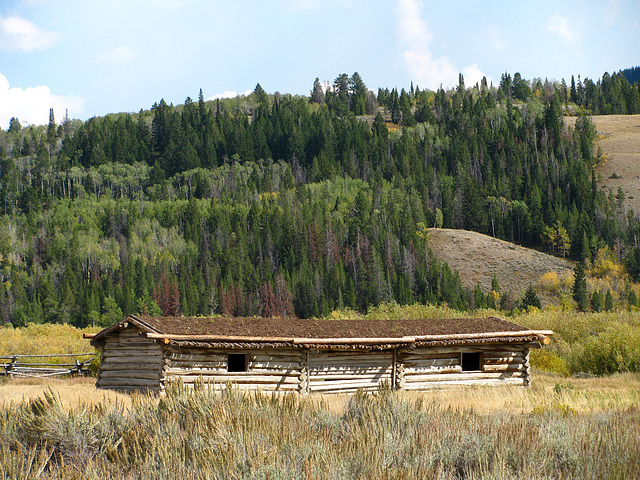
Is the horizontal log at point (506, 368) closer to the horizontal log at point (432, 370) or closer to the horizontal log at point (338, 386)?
the horizontal log at point (432, 370)

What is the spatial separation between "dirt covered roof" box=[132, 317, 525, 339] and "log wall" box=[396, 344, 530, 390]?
0.70 metres

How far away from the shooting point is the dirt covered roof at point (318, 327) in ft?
74.5

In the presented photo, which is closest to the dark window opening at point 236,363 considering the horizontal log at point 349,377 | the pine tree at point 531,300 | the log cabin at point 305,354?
the log cabin at point 305,354

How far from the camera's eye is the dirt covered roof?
22703mm

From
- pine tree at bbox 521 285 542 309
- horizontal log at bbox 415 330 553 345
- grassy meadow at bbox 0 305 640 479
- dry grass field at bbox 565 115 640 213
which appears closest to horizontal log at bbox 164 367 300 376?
horizontal log at bbox 415 330 553 345

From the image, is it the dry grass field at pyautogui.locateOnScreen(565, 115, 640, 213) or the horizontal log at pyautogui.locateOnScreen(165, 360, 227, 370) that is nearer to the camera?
the horizontal log at pyautogui.locateOnScreen(165, 360, 227, 370)

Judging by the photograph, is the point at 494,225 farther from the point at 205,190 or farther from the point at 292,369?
the point at 292,369

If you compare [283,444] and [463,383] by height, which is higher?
[283,444]

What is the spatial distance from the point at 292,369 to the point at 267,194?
137m

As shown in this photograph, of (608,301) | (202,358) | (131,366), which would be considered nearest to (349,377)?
(202,358)

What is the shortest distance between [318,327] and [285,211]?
4540 inches

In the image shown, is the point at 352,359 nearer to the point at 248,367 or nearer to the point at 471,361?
the point at 248,367

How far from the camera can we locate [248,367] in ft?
74.2

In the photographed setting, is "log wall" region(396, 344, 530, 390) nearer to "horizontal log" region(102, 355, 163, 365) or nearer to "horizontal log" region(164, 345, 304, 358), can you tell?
"horizontal log" region(164, 345, 304, 358)
